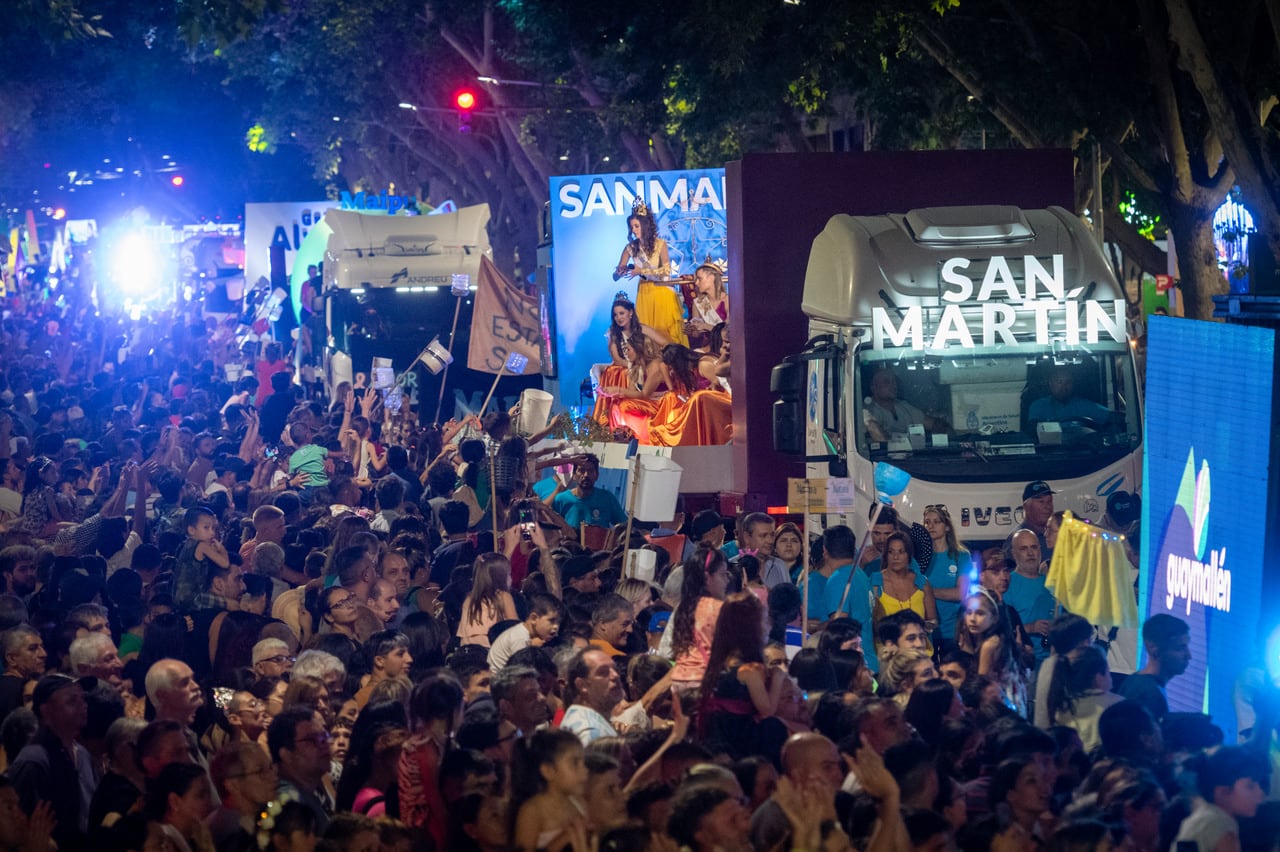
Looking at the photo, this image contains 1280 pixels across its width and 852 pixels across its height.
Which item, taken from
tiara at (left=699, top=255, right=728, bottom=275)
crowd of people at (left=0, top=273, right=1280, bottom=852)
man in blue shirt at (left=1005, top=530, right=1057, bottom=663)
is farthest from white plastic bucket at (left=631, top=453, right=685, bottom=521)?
tiara at (left=699, top=255, right=728, bottom=275)

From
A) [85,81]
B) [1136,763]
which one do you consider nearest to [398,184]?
[85,81]

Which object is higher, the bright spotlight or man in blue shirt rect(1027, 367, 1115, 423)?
the bright spotlight

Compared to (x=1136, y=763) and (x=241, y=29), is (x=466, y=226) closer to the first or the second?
(x=241, y=29)

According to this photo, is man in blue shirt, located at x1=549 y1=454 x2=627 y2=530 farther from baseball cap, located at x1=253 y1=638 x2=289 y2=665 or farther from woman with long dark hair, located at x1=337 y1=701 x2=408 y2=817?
woman with long dark hair, located at x1=337 y1=701 x2=408 y2=817

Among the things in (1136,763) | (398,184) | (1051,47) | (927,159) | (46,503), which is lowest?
(1136,763)

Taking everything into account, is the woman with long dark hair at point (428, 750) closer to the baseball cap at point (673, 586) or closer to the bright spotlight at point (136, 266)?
Answer: the baseball cap at point (673, 586)

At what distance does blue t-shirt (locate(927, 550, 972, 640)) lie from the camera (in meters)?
11.7

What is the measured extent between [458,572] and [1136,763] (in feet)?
16.3

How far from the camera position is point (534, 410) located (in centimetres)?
1967

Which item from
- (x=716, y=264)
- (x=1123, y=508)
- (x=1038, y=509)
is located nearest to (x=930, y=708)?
(x=1038, y=509)

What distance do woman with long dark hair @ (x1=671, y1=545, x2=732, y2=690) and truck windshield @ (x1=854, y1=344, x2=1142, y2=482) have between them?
411cm

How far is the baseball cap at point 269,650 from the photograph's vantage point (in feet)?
30.9

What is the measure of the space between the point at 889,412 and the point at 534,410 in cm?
632

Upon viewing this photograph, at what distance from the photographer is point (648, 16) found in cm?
2638
